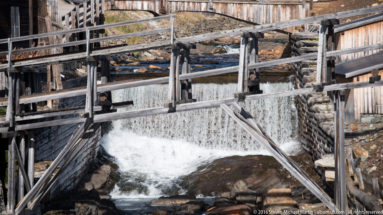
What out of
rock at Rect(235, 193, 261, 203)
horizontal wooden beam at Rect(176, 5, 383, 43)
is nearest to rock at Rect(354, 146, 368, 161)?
horizontal wooden beam at Rect(176, 5, 383, 43)

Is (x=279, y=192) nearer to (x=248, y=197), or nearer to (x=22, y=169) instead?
(x=248, y=197)

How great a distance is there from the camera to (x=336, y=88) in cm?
968

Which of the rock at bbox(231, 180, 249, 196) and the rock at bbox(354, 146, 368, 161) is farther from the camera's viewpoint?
the rock at bbox(231, 180, 249, 196)

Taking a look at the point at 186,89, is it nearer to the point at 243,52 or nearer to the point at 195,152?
the point at 243,52

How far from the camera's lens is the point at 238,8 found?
62.5 ft

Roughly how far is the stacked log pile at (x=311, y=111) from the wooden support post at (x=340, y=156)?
2.87 metres

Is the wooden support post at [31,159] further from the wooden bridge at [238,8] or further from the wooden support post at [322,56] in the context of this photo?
the wooden bridge at [238,8]

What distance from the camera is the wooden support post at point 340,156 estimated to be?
32.9 ft

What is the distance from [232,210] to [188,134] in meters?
7.15

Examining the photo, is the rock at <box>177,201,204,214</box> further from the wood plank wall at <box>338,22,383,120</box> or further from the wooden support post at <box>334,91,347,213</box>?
the wood plank wall at <box>338,22,383,120</box>

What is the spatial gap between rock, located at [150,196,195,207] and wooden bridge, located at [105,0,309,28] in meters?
7.34

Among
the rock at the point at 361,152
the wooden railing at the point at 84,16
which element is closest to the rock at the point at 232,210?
the rock at the point at 361,152

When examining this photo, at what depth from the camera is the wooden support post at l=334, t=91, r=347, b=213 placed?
10.0m

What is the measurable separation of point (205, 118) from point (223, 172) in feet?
12.5
